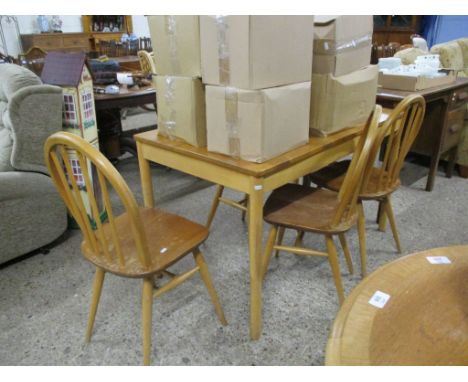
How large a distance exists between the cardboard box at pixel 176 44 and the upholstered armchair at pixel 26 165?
2.79 ft

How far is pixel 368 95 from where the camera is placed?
161cm

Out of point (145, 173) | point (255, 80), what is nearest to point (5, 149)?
point (145, 173)

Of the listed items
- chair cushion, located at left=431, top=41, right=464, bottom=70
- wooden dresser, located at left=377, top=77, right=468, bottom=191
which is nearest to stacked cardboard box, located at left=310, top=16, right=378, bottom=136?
wooden dresser, located at left=377, top=77, right=468, bottom=191

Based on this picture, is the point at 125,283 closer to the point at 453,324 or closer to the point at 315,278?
the point at 315,278

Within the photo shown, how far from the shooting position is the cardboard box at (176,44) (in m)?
1.26

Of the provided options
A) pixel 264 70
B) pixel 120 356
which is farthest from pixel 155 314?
pixel 264 70

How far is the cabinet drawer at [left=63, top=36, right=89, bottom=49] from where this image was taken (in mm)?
5570

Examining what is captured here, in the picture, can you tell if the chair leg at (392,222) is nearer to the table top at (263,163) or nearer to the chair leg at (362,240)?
the chair leg at (362,240)

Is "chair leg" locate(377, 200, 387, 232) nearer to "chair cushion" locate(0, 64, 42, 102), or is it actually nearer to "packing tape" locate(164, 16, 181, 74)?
"packing tape" locate(164, 16, 181, 74)

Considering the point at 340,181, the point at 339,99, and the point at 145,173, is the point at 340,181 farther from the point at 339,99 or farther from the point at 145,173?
the point at 145,173

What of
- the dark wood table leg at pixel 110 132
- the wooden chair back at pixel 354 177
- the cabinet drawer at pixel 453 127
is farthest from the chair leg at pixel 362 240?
the dark wood table leg at pixel 110 132

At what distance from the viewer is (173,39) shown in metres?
1.32
